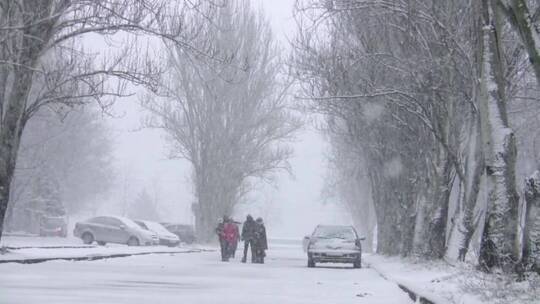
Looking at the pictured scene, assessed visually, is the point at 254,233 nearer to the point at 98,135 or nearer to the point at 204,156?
the point at 204,156

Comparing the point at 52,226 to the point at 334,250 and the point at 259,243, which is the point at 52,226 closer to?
the point at 259,243

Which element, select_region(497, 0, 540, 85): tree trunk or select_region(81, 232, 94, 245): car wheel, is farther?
select_region(81, 232, 94, 245): car wheel

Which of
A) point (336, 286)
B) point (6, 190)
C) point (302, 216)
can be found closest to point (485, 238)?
point (336, 286)

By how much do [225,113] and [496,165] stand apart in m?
34.3

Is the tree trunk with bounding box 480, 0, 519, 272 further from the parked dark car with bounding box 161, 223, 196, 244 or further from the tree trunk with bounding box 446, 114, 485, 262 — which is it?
the parked dark car with bounding box 161, 223, 196, 244

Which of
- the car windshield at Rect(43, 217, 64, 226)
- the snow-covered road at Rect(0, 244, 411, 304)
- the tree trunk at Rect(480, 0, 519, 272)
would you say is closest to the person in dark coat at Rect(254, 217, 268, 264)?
the snow-covered road at Rect(0, 244, 411, 304)

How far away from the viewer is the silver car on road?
133ft

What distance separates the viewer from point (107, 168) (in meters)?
75.9

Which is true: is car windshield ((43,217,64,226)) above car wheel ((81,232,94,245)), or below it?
above

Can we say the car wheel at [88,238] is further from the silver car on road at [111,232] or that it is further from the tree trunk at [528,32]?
the tree trunk at [528,32]

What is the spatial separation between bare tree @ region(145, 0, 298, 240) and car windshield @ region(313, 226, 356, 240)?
56.4 feet

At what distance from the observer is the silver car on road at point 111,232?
133 feet

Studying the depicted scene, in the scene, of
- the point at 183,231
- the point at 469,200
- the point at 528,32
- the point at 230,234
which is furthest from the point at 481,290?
the point at 183,231

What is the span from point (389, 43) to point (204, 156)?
79.1 ft
